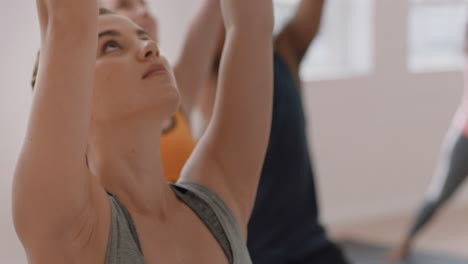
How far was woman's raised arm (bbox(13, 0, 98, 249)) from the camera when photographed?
71 cm

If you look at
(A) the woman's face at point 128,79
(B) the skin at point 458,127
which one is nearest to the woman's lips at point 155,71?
(A) the woman's face at point 128,79

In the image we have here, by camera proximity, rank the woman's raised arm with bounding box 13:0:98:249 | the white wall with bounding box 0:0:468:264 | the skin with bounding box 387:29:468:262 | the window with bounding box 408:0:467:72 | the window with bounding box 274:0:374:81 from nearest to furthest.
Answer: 1. the woman's raised arm with bounding box 13:0:98:249
2. the skin with bounding box 387:29:468:262
3. the white wall with bounding box 0:0:468:264
4. the window with bounding box 274:0:374:81
5. the window with bounding box 408:0:467:72

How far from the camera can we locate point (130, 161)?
90 centimetres

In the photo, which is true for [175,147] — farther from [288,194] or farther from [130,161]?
[130,161]

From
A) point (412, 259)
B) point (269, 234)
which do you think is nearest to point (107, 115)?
point (269, 234)

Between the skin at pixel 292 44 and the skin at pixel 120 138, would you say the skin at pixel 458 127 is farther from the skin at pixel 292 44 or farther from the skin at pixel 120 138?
the skin at pixel 120 138

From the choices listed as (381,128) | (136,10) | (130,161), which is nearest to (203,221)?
(130,161)

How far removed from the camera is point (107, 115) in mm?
866

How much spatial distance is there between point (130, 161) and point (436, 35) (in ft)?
14.4

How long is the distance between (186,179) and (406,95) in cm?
387

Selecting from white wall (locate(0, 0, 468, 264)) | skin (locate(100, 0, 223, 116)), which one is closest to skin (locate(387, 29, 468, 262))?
white wall (locate(0, 0, 468, 264))

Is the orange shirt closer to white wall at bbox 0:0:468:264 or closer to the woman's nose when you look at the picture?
the woman's nose

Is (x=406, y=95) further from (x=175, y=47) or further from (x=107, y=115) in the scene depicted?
(x=107, y=115)

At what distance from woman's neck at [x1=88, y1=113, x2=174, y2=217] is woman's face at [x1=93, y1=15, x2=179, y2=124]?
0.07 ft
